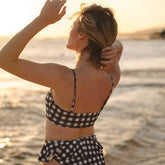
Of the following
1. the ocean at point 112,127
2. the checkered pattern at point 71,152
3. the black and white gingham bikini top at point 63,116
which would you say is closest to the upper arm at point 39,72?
the black and white gingham bikini top at point 63,116

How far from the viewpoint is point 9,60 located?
2.03m

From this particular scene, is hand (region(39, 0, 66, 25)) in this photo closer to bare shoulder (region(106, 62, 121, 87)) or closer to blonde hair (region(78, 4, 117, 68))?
blonde hair (region(78, 4, 117, 68))

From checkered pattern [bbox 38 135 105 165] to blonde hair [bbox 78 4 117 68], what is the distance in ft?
2.04

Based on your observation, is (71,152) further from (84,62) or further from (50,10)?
(50,10)

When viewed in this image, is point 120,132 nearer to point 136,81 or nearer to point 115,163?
point 115,163

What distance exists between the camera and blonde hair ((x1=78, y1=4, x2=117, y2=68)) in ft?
7.63

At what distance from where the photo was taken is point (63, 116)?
236 centimetres

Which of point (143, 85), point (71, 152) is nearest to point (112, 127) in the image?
point (71, 152)

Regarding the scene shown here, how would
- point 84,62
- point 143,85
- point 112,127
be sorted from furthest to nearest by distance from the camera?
point 143,85 < point 112,127 < point 84,62

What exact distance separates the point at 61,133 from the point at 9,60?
0.73 meters

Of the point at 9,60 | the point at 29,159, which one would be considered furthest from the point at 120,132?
the point at 9,60

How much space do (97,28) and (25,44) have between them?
57 centimetres

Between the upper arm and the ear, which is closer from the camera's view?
the upper arm

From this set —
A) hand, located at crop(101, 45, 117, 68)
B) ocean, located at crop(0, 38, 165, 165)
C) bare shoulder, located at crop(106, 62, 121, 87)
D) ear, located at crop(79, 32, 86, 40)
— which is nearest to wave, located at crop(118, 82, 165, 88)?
ocean, located at crop(0, 38, 165, 165)
